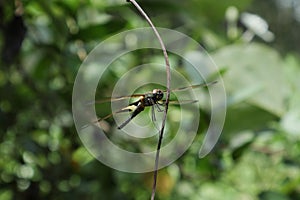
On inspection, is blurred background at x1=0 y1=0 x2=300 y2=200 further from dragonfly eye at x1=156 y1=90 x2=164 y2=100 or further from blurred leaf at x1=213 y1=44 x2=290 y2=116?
dragonfly eye at x1=156 y1=90 x2=164 y2=100

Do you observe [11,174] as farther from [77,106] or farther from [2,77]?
[77,106]

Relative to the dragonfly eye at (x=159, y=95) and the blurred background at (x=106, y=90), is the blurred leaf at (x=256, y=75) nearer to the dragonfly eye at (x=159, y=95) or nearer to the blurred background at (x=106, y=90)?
the blurred background at (x=106, y=90)

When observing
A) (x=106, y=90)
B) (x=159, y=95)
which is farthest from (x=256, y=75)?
(x=159, y=95)

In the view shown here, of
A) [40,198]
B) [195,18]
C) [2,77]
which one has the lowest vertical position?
[40,198]

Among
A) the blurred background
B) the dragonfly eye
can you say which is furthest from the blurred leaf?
the dragonfly eye

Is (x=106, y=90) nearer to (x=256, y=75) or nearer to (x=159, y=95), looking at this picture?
(x=256, y=75)

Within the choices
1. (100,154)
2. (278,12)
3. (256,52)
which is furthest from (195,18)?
(278,12)

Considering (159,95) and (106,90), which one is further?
(106,90)

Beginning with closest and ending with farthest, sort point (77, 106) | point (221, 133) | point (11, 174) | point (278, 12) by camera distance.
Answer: point (77, 106) < point (221, 133) < point (11, 174) < point (278, 12)
